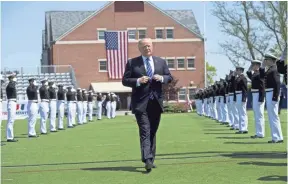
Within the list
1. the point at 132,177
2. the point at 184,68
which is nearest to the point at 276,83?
the point at 132,177

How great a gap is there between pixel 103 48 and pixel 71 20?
7.35 m

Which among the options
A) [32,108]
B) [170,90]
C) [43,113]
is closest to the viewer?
[32,108]

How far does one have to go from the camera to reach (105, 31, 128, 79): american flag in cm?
5212

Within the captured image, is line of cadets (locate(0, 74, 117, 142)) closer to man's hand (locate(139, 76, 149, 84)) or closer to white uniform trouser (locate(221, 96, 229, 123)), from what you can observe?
white uniform trouser (locate(221, 96, 229, 123))

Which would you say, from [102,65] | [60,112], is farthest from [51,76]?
[60,112]

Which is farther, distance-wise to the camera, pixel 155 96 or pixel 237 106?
pixel 237 106

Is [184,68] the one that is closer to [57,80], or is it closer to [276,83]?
[57,80]

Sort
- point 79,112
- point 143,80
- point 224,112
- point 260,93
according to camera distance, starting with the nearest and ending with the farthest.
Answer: point 143,80, point 260,93, point 224,112, point 79,112

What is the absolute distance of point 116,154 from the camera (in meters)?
13.3

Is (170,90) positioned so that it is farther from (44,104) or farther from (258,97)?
(258,97)

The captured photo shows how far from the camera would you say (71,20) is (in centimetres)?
7494

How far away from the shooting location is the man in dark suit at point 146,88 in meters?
10.3

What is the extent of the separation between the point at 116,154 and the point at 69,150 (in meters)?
2.14

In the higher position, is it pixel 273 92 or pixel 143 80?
pixel 143 80
